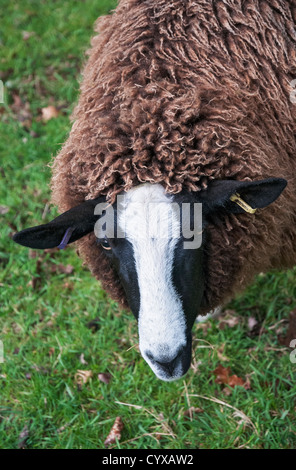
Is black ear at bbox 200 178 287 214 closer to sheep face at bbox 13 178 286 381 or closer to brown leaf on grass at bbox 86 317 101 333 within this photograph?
sheep face at bbox 13 178 286 381

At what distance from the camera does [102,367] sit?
3795 millimetres

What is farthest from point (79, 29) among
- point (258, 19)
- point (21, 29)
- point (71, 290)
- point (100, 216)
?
point (100, 216)

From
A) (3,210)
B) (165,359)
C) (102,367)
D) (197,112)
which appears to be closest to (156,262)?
(165,359)

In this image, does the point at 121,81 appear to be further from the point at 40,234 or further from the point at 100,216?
the point at 40,234

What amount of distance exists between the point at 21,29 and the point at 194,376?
4884mm

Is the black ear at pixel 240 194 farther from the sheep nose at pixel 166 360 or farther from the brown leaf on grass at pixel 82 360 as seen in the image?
the brown leaf on grass at pixel 82 360

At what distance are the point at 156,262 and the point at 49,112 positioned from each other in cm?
367

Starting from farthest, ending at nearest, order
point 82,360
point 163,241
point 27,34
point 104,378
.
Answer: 1. point 27,34
2. point 82,360
3. point 104,378
4. point 163,241

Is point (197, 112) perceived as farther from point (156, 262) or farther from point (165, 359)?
point (165, 359)

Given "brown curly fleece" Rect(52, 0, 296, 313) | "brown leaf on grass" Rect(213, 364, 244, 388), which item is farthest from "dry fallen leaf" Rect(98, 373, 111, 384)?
"brown curly fleece" Rect(52, 0, 296, 313)

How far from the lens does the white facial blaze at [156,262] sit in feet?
7.86

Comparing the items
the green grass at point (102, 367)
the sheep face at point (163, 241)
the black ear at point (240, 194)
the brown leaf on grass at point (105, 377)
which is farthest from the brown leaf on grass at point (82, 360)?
the black ear at point (240, 194)

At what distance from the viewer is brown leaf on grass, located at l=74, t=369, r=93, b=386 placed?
12.3ft

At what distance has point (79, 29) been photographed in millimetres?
6059
